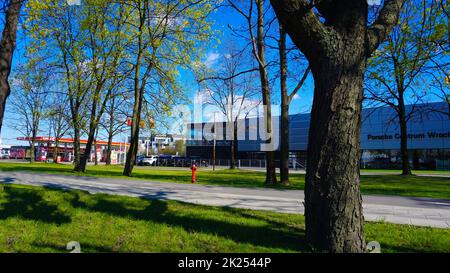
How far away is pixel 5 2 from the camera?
6727 millimetres

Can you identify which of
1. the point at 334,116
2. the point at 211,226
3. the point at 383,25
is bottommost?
the point at 211,226

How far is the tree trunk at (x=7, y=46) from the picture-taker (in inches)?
264

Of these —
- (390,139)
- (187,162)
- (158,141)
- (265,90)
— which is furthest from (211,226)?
(158,141)

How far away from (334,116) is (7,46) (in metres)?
Result: 6.72

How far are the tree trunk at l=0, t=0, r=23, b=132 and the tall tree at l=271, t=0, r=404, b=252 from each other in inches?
216

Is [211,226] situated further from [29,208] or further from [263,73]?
[263,73]

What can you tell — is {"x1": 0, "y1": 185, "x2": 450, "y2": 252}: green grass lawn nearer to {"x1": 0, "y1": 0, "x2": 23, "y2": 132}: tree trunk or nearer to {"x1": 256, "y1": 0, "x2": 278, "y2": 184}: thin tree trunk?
{"x1": 0, "y1": 0, "x2": 23, "y2": 132}: tree trunk

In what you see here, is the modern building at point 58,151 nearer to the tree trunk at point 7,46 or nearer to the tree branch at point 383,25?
the tree trunk at point 7,46

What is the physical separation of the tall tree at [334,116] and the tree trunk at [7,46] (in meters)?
5.50

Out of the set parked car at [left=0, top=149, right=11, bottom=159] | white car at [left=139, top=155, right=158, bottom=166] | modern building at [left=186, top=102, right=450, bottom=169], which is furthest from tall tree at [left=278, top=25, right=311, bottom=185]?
parked car at [left=0, top=149, right=11, bottom=159]

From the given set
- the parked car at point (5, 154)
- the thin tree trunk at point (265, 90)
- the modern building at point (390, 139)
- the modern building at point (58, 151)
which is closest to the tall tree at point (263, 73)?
the thin tree trunk at point (265, 90)

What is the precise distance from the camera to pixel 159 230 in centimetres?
585

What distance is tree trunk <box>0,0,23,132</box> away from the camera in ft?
22.0

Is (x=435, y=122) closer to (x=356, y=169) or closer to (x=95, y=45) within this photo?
(x=95, y=45)
